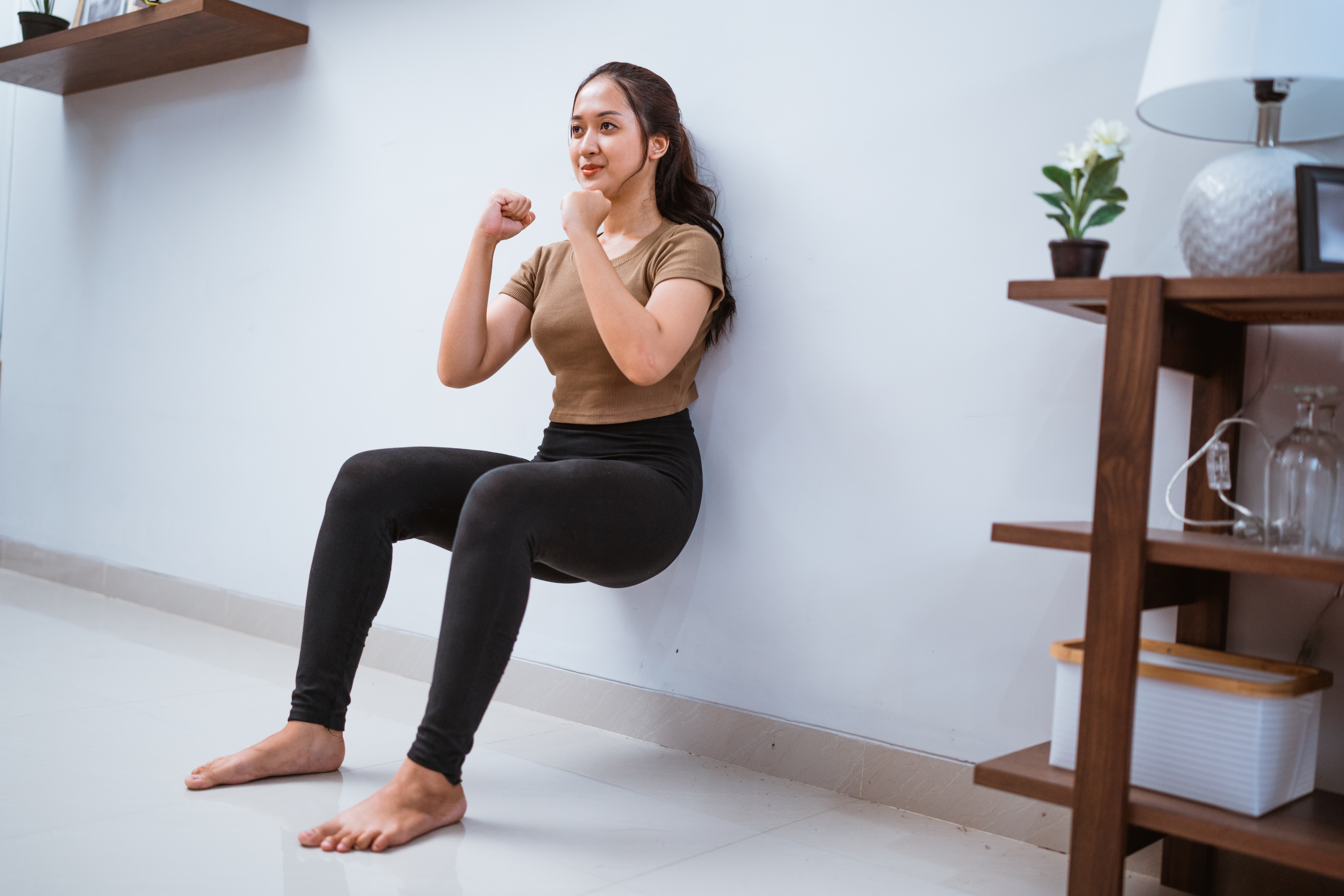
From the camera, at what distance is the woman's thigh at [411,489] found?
1540 mm

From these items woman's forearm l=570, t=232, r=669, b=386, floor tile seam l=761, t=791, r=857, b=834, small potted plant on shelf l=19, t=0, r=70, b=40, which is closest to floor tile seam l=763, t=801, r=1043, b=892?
floor tile seam l=761, t=791, r=857, b=834

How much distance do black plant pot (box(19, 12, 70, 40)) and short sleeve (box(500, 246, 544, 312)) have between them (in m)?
1.99

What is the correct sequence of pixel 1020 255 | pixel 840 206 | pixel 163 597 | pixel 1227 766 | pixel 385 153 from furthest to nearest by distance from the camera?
pixel 163 597 → pixel 385 153 → pixel 840 206 → pixel 1020 255 → pixel 1227 766

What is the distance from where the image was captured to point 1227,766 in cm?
108

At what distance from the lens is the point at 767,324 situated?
5.79 feet

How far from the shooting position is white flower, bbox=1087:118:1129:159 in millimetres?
1162

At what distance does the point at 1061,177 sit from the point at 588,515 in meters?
0.72

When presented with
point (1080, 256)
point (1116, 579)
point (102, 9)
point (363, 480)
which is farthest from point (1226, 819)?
point (102, 9)

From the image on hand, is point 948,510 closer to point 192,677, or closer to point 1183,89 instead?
point 1183,89

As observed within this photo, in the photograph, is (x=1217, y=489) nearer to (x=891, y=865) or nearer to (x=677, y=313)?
(x=891, y=865)

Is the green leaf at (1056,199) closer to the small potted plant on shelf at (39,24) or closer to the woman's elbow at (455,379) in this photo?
the woman's elbow at (455,379)

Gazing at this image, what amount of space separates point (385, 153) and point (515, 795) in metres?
1.52

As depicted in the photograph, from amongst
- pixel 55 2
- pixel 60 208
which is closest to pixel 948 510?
pixel 60 208

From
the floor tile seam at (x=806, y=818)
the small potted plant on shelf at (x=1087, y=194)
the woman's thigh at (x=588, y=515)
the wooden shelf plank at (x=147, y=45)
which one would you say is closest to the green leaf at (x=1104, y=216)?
the small potted plant on shelf at (x=1087, y=194)
